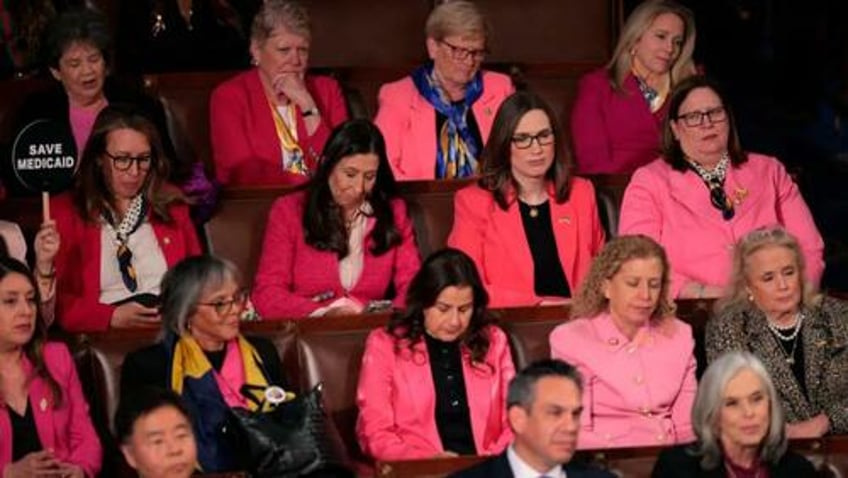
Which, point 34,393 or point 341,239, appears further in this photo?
point 341,239

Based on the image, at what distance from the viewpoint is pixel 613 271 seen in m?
5.52

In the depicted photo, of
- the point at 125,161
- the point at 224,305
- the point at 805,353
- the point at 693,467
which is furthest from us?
the point at 125,161

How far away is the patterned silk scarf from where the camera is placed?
6.68m

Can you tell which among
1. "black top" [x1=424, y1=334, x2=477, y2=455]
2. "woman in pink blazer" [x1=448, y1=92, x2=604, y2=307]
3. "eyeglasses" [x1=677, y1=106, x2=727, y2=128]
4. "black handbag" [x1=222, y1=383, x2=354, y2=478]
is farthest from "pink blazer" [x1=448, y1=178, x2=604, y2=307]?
"black handbag" [x1=222, y1=383, x2=354, y2=478]

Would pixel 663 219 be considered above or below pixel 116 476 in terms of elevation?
above

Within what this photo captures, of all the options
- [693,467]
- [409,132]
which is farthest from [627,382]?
[409,132]

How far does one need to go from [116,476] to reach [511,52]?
249cm

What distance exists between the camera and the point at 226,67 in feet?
23.1

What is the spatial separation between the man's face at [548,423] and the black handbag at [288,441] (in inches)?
19.2

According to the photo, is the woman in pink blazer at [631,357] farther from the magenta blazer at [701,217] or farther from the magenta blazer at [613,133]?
the magenta blazer at [613,133]

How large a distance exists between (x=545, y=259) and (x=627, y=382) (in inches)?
27.8

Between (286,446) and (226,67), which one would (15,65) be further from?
(286,446)

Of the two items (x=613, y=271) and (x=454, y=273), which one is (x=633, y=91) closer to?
(x=613, y=271)

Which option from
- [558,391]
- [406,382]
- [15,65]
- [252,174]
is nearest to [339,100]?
[252,174]
